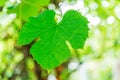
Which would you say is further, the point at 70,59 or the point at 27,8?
the point at 70,59

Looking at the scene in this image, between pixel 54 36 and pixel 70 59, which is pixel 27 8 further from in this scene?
pixel 70 59

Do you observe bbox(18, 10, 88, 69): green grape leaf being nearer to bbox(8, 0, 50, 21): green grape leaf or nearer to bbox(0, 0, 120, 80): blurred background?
bbox(8, 0, 50, 21): green grape leaf

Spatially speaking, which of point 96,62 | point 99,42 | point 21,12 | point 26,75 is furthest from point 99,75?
point 21,12

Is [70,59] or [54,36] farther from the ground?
[54,36]

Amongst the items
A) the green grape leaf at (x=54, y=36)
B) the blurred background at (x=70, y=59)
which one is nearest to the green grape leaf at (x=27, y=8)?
the green grape leaf at (x=54, y=36)

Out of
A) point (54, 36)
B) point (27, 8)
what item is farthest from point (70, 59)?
point (54, 36)

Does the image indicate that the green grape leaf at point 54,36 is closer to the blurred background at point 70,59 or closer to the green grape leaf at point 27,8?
the green grape leaf at point 27,8
